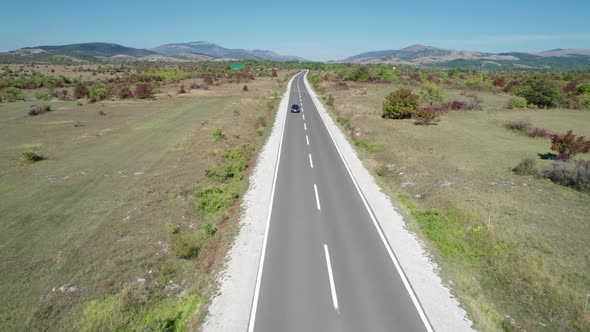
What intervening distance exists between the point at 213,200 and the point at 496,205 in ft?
57.0

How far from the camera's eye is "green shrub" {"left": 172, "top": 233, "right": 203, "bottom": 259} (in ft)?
51.0

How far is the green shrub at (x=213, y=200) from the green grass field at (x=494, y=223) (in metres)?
10.6

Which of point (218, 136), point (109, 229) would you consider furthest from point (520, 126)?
point (109, 229)

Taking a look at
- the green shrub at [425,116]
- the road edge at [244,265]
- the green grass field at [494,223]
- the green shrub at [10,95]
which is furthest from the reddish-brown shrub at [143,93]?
the road edge at [244,265]

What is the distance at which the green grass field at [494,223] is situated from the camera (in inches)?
476

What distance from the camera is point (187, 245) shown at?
53.3ft

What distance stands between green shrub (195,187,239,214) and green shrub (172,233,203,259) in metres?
3.07

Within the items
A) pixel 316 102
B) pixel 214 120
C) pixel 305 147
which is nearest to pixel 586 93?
pixel 316 102

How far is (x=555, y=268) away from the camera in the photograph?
13984 mm

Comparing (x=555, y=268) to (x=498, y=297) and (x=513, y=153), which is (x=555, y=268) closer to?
(x=498, y=297)

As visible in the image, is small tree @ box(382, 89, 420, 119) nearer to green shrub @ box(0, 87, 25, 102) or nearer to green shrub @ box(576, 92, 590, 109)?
green shrub @ box(576, 92, 590, 109)

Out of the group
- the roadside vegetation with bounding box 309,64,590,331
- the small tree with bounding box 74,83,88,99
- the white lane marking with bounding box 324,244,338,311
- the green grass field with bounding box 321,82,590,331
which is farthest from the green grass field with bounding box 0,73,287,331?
the small tree with bounding box 74,83,88,99

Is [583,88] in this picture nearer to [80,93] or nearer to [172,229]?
[172,229]

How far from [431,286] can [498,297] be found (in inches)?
94.8
